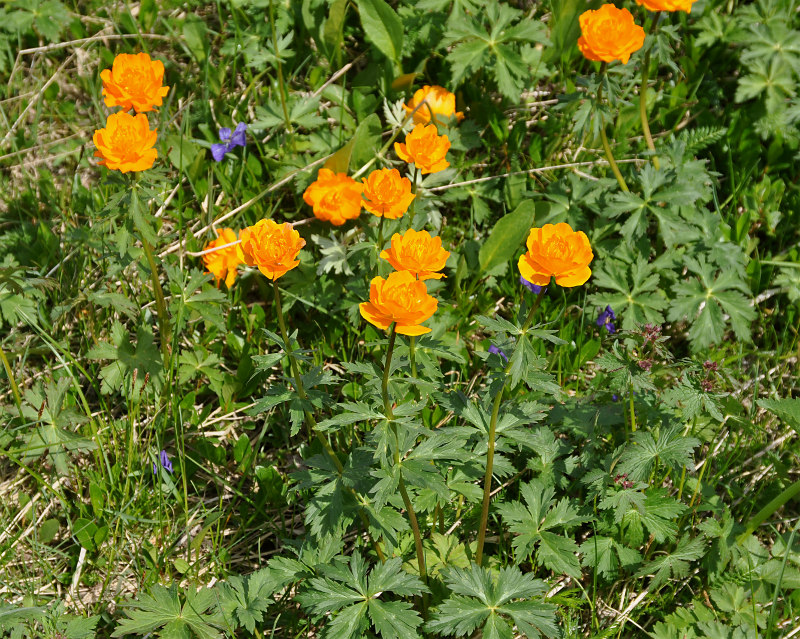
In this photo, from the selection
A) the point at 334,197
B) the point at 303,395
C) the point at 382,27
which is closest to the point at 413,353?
the point at 303,395

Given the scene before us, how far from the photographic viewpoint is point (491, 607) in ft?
7.06

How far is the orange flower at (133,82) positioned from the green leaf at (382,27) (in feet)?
4.59

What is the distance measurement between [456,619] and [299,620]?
0.62m

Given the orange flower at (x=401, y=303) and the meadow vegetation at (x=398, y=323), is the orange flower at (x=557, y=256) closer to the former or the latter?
the meadow vegetation at (x=398, y=323)

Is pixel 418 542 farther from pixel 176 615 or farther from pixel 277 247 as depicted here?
pixel 277 247

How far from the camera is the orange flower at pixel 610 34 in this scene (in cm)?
280

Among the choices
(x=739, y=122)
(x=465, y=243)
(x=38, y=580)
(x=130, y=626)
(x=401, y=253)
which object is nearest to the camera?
(x=401, y=253)

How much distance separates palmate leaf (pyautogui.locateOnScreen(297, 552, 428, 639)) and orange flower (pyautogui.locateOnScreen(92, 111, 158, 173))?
1403mm

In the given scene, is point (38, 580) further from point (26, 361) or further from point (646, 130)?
point (646, 130)

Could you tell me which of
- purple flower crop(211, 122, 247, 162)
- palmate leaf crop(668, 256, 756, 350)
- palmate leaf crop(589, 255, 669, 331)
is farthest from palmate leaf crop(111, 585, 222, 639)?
palmate leaf crop(668, 256, 756, 350)

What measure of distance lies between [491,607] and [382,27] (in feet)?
8.94

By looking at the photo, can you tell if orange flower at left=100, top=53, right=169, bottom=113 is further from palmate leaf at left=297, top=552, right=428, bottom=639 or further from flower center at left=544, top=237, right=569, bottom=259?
palmate leaf at left=297, top=552, right=428, bottom=639

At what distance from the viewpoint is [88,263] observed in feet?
10.7

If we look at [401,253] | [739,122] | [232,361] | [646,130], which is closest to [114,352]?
[232,361]
